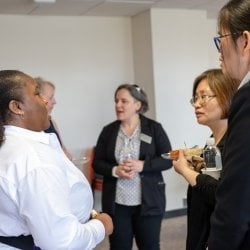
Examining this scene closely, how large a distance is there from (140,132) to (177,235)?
1.67 metres

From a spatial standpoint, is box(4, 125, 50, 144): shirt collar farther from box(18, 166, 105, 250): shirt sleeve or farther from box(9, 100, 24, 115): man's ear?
box(18, 166, 105, 250): shirt sleeve

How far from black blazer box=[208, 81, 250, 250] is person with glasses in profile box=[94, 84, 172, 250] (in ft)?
5.61

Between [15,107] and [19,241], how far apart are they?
45 centimetres

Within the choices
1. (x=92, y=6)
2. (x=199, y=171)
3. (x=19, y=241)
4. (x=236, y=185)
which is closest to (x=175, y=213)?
(x=92, y=6)

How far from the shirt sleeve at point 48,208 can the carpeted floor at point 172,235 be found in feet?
8.87

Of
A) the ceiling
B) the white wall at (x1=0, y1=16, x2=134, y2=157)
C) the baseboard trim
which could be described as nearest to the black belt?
the ceiling

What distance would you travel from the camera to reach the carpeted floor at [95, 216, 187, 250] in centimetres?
384

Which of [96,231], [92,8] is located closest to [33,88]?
[96,231]

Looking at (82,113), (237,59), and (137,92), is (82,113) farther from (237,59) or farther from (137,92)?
(237,59)

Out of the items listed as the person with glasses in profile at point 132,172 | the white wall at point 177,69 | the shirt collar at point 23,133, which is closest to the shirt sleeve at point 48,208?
the shirt collar at point 23,133

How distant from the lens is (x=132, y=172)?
2768mm

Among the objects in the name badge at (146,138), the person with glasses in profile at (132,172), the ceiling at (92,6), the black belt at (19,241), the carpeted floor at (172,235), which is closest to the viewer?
the black belt at (19,241)

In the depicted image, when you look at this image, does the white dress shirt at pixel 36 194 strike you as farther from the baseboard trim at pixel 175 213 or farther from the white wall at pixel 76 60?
the baseboard trim at pixel 175 213

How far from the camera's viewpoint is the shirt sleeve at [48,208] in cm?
120
